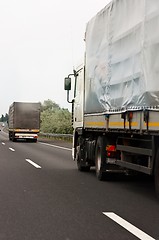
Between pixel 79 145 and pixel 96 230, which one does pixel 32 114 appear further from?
pixel 96 230

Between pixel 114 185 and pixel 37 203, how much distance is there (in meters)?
2.80

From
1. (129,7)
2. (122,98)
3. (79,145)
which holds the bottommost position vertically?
(79,145)

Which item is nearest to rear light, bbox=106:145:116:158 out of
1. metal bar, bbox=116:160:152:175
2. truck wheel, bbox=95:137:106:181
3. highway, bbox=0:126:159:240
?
truck wheel, bbox=95:137:106:181

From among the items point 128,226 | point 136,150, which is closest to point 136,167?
point 136,150

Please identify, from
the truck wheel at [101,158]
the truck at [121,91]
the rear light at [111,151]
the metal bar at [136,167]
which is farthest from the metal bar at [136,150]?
the truck wheel at [101,158]

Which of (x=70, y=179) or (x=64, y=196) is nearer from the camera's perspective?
(x=64, y=196)

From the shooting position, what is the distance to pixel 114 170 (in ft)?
33.6

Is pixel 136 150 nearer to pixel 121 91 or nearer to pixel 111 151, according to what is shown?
pixel 121 91

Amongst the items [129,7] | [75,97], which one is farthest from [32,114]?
[129,7]

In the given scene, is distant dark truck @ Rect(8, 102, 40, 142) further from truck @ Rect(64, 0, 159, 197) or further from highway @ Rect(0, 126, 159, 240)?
highway @ Rect(0, 126, 159, 240)

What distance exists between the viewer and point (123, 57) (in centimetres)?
895

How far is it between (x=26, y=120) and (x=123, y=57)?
89.7 feet

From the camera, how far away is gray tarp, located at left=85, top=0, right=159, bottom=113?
748cm

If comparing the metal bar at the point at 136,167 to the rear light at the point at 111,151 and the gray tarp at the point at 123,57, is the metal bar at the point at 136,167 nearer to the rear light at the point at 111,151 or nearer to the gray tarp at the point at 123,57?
the rear light at the point at 111,151
